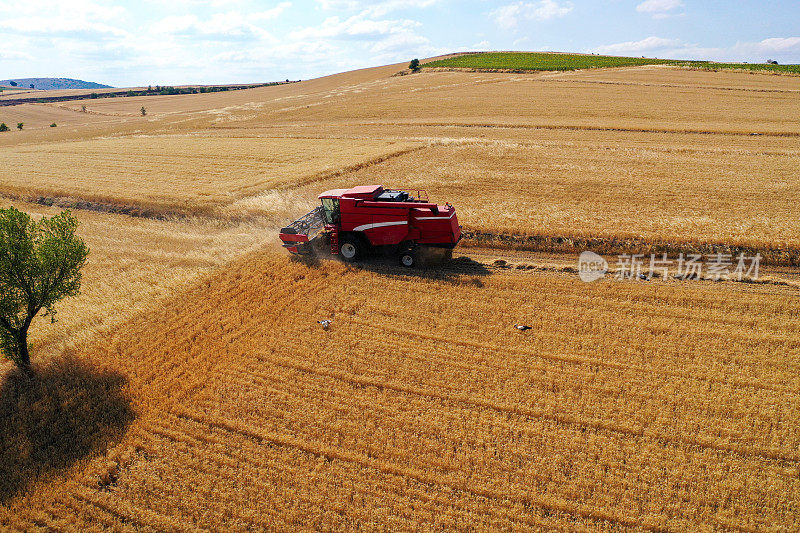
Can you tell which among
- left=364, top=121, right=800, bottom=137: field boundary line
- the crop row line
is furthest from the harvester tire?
left=364, top=121, right=800, bottom=137: field boundary line

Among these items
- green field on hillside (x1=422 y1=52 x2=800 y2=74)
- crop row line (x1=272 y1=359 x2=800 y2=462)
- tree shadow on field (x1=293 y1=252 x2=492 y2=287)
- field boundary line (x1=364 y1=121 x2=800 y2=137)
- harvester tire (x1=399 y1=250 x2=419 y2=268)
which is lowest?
crop row line (x1=272 y1=359 x2=800 y2=462)

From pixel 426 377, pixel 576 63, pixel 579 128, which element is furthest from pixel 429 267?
pixel 576 63

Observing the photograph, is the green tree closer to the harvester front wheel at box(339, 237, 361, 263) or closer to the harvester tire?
the harvester front wheel at box(339, 237, 361, 263)

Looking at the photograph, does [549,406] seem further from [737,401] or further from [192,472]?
[192,472]

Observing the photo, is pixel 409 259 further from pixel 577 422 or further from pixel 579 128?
pixel 579 128

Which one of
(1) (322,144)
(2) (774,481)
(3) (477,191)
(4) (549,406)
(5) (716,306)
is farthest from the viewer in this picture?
(1) (322,144)

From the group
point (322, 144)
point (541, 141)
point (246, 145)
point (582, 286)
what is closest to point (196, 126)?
point (246, 145)

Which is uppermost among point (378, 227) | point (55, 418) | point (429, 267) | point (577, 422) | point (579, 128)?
point (579, 128)

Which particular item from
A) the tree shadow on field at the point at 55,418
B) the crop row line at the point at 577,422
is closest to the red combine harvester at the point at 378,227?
the crop row line at the point at 577,422
